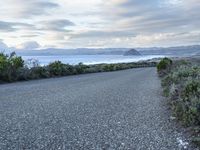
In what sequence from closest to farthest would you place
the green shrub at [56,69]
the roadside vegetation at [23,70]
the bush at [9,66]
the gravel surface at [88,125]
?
the gravel surface at [88,125], the bush at [9,66], the roadside vegetation at [23,70], the green shrub at [56,69]

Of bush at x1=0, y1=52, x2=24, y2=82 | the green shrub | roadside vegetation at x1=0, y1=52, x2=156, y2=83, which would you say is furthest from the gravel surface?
the green shrub

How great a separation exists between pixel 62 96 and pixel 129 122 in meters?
6.46

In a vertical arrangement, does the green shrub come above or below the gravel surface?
above

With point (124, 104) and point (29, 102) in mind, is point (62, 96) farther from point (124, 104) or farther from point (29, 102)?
point (124, 104)

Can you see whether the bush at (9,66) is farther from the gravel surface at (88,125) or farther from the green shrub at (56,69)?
the gravel surface at (88,125)

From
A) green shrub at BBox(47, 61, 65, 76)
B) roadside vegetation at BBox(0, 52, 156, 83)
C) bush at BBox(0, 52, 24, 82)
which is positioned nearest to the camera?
bush at BBox(0, 52, 24, 82)

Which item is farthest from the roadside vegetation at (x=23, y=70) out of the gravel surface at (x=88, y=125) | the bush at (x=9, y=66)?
the gravel surface at (x=88, y=125)

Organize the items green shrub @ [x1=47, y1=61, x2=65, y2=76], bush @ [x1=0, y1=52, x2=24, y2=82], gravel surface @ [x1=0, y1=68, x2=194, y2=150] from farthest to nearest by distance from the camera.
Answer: green shrub @ [x1=47, y1=61, x2=65, y2=76]
bush @ [x1=0, y1=52, x2=24, y2=82]
gravel surface @ [x1=0, y1=68, x2=194, y2=150]

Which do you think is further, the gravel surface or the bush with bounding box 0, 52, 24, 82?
the bush with bounding box 0, 52, 24, 82

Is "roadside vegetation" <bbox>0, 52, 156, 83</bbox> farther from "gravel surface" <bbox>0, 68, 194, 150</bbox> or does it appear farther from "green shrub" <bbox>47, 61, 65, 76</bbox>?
"gravel surface" <bbox>0, 68, 194, 150</bbox>

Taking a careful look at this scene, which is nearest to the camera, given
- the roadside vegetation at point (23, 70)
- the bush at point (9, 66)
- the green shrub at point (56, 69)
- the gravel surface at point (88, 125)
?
the gravel surface at point (88, 125)

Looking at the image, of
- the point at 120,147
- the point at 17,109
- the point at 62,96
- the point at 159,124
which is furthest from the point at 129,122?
the point at 62,96

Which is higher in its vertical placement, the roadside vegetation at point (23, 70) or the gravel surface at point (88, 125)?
the roadside vegetation at point (23, 70)

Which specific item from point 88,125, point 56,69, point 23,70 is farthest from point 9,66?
point 88,125
